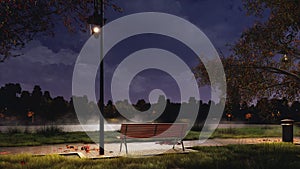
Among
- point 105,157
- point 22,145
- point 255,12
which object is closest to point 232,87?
point 255,12

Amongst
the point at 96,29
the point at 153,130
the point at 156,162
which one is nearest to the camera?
the point at 156,162

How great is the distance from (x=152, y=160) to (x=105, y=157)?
154 cm

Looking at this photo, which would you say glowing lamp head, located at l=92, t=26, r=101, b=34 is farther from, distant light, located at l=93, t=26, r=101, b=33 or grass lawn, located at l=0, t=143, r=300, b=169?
grass lawn, located at l=0, t=143, r=300, b=169

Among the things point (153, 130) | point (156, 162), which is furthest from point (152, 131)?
point (156, 162)

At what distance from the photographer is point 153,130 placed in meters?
10.3

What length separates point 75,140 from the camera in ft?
44.0

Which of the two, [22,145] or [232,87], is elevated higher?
[232,87]

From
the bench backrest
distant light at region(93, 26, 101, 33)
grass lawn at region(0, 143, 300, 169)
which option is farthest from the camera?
the bench backrest

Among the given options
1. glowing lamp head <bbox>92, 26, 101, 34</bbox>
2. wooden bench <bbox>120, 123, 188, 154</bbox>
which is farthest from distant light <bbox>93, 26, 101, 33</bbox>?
wooden bench <bbox>120, 123, 188, 154</bbox>

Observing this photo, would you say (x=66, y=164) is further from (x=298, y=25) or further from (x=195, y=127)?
(x=195, y=127)

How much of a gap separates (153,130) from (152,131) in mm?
49

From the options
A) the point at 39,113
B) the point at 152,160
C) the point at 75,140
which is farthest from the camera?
the point at 39,113

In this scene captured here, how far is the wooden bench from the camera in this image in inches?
390

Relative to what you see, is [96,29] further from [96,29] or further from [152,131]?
[152,131]
